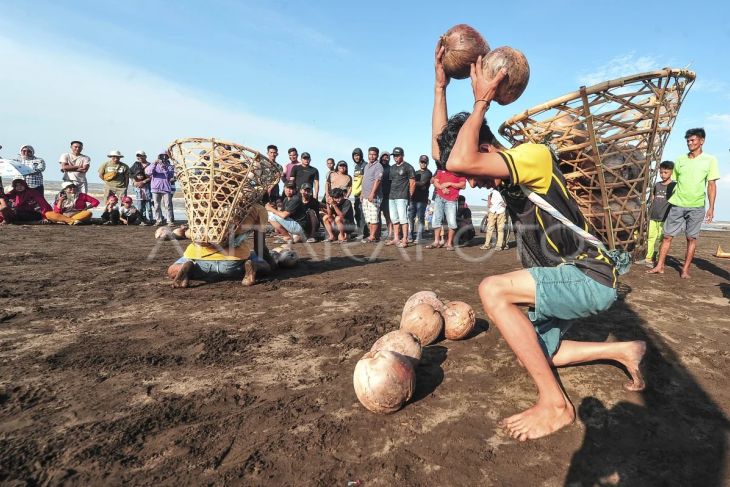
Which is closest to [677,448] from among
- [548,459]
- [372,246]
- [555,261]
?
[548,459]

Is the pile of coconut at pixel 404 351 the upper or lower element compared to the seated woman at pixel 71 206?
lower

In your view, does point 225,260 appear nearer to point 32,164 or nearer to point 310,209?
point 310,209

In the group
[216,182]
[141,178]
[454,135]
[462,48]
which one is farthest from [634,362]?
[141,178]

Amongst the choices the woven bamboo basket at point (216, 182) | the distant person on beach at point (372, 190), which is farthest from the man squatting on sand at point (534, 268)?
the distant person on beach at point (372, 190)

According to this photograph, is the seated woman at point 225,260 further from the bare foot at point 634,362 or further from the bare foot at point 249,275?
the bare foot at point 634,362

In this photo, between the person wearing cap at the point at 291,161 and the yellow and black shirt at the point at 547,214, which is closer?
the yellow and black shirt at the point at 547,214

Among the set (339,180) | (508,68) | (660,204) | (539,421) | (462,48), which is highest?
(462,48)

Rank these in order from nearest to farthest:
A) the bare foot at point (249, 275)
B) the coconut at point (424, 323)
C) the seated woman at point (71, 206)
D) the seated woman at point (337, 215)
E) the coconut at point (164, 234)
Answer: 1. the coconut at point (424, 323)
2. the bare foot at point (249, 275)
3. the coconut at point (164, 234)
4. the seated woman at point (337, 215)
5. the seated woman at point (71, 206)

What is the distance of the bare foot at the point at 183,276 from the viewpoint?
527 cm

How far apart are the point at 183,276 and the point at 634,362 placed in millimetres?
4980

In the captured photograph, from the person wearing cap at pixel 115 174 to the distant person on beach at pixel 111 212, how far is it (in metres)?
0.24

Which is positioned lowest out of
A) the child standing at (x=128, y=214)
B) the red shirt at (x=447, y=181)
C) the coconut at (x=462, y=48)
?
the child standing at (x=128, y=214)

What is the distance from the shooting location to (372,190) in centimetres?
1028

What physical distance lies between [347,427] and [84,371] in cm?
210
